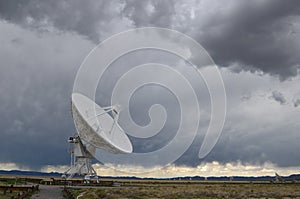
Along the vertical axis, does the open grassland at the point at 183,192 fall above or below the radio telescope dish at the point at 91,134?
below

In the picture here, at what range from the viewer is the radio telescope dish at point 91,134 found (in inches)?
2179

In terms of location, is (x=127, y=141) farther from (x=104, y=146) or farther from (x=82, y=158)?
(x=82, y=158)

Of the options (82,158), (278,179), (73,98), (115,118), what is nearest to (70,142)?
(82,158)

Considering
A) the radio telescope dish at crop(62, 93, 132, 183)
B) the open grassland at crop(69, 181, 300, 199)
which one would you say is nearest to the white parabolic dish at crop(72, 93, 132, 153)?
the radio telescope dish at crop(62, 93, 132, 183)

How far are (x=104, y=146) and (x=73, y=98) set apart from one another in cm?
946

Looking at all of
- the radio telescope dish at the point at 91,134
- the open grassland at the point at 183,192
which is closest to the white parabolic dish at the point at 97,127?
the radio telescope dish at the point at 91,134

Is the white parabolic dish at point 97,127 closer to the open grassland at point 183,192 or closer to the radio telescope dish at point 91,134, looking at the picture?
the radio telescope dish at point 91,134

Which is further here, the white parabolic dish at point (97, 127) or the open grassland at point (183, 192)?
the white parabolic dish at point (97, 127)

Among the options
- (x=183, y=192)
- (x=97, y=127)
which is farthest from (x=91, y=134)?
(x=183, y=192)

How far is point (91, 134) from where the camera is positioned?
56344mm

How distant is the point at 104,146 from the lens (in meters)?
57.3

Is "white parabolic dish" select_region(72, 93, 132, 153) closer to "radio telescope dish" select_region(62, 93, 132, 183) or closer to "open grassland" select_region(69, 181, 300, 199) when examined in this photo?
"radio telescope dish" select_region(62, 93, 132, 183)

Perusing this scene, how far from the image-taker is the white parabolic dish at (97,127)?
55.0 m

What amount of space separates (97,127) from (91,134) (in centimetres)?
194
